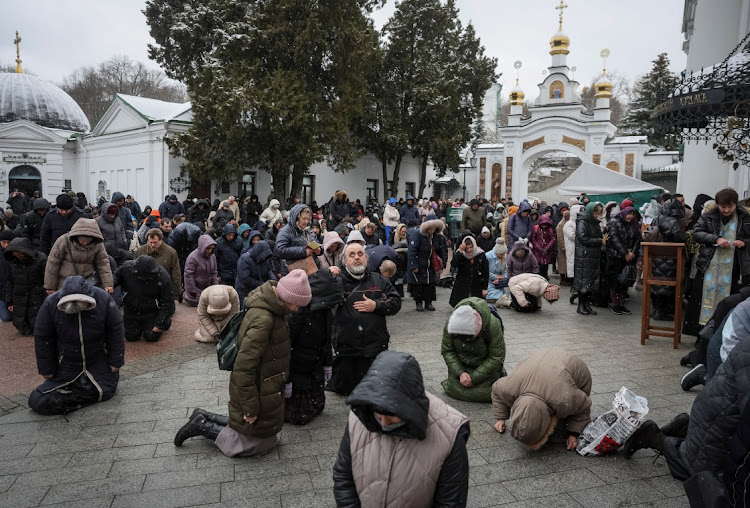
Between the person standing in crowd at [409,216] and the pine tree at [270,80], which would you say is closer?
the person standing in crowd at [409,216]

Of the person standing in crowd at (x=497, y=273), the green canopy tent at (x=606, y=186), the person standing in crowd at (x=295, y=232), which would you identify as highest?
the green canopy tent at (x=606, y=186)

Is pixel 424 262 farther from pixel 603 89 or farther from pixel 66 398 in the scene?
pixel 603 89

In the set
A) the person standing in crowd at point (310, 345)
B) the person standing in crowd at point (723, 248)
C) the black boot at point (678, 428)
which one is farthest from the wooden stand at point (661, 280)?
the person standing in crowd at point (310, 345)

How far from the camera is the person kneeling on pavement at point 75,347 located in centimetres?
518

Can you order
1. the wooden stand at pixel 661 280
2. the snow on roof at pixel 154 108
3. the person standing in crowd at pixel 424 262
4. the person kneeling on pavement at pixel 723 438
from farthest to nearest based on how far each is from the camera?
the snow on roof at pixel 154 108 → the person standing in crowd at pixel 424 262 → the wooden stand at pixel 661 280 → the person kneeling on pavement at pixel 723 438

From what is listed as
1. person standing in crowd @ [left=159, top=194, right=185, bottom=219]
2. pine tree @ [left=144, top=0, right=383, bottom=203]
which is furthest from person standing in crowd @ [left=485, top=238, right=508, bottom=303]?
pine tree @ [left=144, top=0, right=383, bottom=203]

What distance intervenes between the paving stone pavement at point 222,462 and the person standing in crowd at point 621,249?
381 centimetres

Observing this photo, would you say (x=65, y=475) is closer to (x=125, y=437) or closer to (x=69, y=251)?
(x=125, y=437)

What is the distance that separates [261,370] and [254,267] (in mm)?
4883

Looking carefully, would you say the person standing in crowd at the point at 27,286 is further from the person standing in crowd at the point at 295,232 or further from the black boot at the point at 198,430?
the black boot at the point at 198,430

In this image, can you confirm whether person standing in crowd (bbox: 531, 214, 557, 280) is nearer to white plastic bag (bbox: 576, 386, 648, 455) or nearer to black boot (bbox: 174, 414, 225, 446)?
white plastic bag (bbox: 576, 386, 648, 455)

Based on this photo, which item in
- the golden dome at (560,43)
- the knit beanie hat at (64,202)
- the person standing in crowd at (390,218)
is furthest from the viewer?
the golden dome at (560,43)

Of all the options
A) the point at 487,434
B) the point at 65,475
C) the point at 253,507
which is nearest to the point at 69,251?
the point at 65,475

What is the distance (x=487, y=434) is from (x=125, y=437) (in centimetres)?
326
